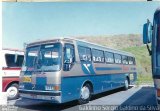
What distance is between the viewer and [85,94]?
7.34 metres

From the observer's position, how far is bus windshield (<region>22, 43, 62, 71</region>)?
21.2 feet

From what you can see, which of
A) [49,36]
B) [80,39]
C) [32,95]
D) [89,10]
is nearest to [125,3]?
[89,10]

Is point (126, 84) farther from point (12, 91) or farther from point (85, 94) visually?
point (12, 91)

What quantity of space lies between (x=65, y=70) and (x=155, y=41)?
7.37ft

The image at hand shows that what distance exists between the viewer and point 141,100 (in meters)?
7.20

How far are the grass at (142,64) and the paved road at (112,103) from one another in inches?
10.1

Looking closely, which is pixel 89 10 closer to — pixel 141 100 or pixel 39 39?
pixel 39 39

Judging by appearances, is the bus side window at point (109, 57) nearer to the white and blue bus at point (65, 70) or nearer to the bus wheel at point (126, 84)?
the white and blue bus at point (65, 70)

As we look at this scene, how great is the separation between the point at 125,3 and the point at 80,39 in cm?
150

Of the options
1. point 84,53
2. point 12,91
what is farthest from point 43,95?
point 12,91

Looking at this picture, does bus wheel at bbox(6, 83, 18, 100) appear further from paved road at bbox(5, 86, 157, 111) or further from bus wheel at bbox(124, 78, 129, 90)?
bus wheel at bbox(124, 78, 129, 90)

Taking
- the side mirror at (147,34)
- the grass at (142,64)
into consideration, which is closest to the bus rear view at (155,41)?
the side mirror at (147,34)

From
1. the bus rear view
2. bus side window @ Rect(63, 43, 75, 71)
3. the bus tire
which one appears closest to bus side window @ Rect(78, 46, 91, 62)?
bus side window @ Rect(63, 43, 75, 71)

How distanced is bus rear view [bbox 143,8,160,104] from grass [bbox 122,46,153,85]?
1225 mm
